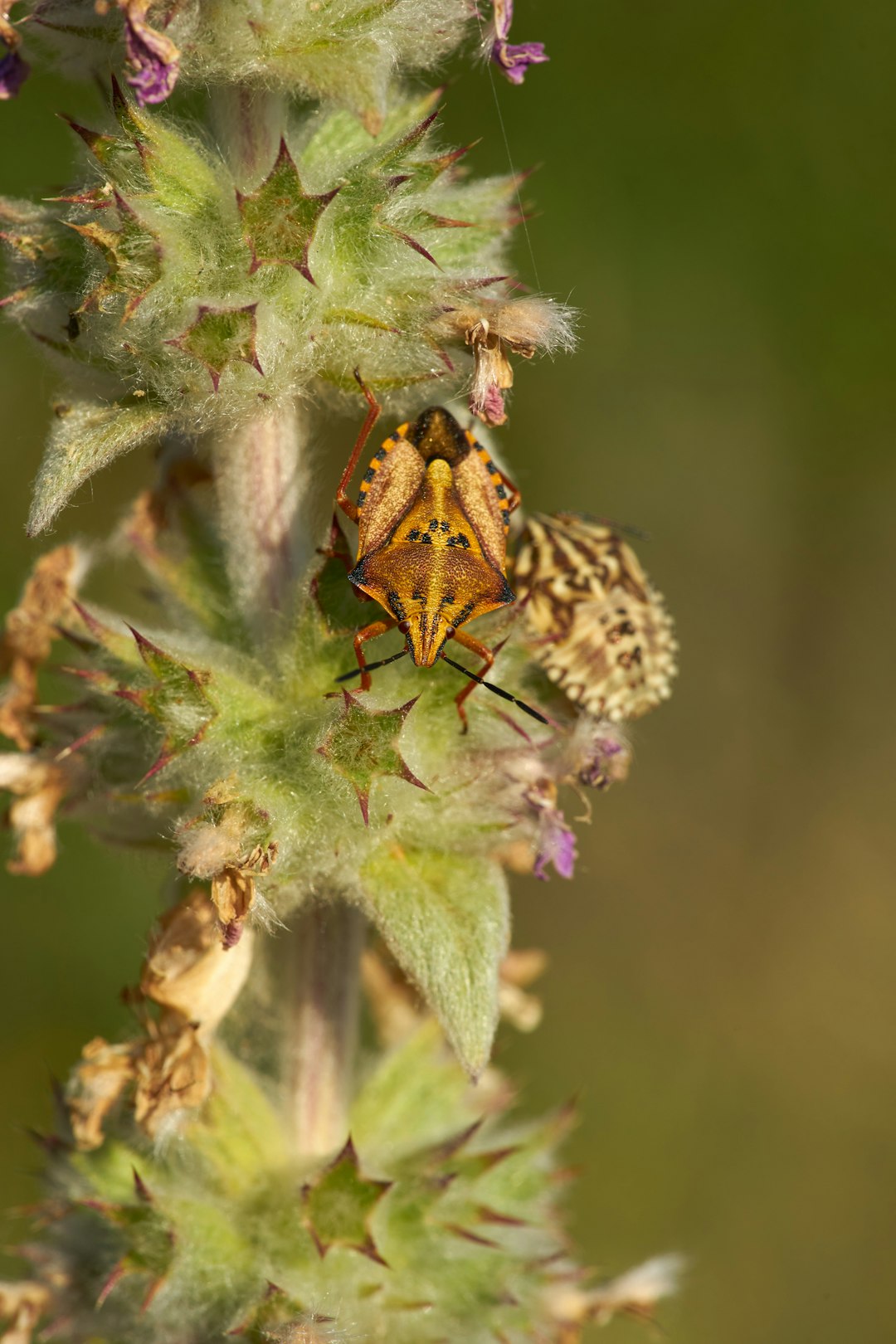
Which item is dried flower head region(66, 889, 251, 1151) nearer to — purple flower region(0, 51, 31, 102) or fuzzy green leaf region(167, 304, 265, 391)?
fuzzy green leaf region(167, 304, 265, 391)

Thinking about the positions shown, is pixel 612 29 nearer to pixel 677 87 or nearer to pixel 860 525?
pixel 677 87

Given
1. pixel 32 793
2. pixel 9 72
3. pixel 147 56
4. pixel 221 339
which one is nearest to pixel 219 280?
pixel 221 339

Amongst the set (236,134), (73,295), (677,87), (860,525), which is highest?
(677,87)

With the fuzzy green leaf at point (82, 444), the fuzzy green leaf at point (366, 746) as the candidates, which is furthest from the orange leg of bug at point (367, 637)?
the fuzzy green leaf at point (82, 444)

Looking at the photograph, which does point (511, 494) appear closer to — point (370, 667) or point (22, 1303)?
point (370, 667)

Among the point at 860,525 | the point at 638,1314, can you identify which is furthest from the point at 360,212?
the point at 860,525

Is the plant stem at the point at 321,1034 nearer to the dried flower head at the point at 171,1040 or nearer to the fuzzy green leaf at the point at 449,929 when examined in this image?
the dried flower head at the point at 171,1040
